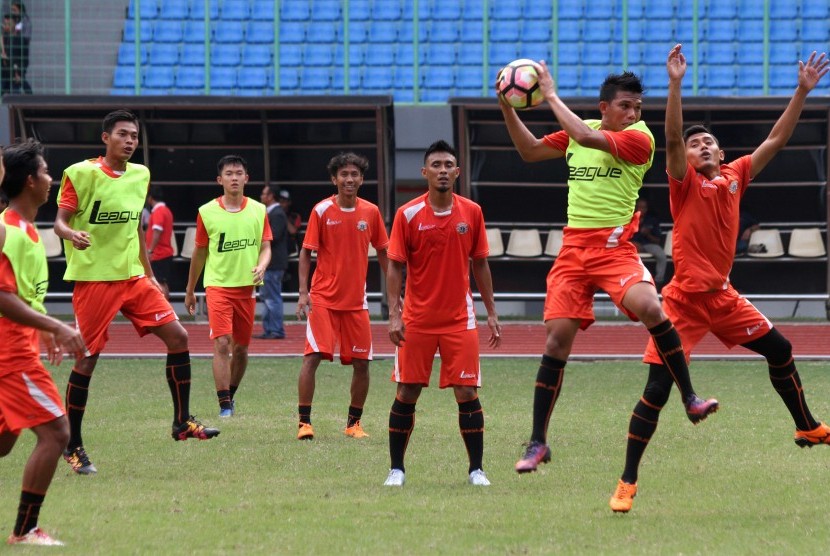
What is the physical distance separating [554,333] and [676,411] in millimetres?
4100

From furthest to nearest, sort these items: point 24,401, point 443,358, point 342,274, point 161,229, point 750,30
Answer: point 750,30
point 161,229
point 342,274
point 443,358
point 24,401

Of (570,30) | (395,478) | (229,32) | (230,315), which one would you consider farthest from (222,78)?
(395,478)

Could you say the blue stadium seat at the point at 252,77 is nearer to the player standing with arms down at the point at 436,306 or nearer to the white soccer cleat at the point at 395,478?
the player standing with arms down at the point at 436,306

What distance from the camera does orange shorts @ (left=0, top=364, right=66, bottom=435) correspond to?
6.00m

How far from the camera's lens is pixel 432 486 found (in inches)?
308

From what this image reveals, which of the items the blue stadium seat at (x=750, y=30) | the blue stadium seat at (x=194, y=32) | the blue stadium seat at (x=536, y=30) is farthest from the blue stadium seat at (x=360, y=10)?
the blue stadium seat at (x=750, y=30)

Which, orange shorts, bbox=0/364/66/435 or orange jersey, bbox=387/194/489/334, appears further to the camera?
orange jersey, bbox=387/194/489/334

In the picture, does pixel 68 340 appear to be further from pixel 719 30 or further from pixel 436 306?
pixel 719 30

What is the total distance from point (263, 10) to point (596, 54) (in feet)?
21.7

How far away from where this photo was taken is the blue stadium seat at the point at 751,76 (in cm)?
2494

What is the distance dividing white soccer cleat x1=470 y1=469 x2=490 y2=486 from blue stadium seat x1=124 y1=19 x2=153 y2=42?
19481 mm

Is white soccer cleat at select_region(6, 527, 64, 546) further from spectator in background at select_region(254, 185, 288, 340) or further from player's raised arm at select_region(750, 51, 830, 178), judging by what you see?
spectator in background at select_region(254, 185, 288, 340)

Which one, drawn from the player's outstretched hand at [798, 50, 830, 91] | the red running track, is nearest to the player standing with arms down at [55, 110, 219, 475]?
the player's outstretched hand at [798, 50, 830, 91]

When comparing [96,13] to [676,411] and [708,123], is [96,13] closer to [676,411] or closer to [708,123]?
[708,123]
